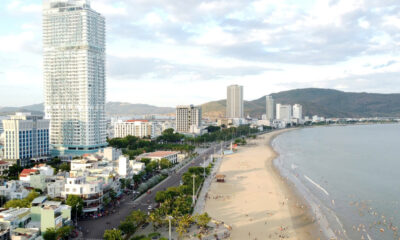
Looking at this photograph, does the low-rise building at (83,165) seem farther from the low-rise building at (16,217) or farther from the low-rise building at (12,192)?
the low-rise building at (16,217)

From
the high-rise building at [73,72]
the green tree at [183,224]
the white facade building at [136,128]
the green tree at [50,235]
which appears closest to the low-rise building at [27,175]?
the green tree at [50,235]

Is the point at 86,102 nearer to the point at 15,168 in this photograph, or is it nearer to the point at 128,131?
the point at 15,168

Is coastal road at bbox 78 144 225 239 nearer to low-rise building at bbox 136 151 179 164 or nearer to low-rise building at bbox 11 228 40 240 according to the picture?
low-rise building at bbox 11 228 40 240

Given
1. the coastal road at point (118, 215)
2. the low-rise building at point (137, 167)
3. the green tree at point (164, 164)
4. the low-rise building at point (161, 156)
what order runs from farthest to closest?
1. the low-rise building at point (161, 156)
2. the green tree at point (164, 164)
3. the low-rise building at point (137, 167)
4. the coastal road at point (118, 215)

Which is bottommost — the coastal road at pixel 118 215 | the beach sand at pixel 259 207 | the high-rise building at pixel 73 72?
the beach sand at pixel 259 207

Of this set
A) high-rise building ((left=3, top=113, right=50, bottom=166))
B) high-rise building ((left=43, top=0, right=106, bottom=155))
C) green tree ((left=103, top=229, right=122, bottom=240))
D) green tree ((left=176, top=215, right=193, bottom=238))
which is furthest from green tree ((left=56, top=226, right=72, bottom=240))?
high-rise building ((left=43, top=0, right=106, bottom=155))

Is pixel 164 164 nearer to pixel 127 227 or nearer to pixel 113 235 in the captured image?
pixel 127 227
